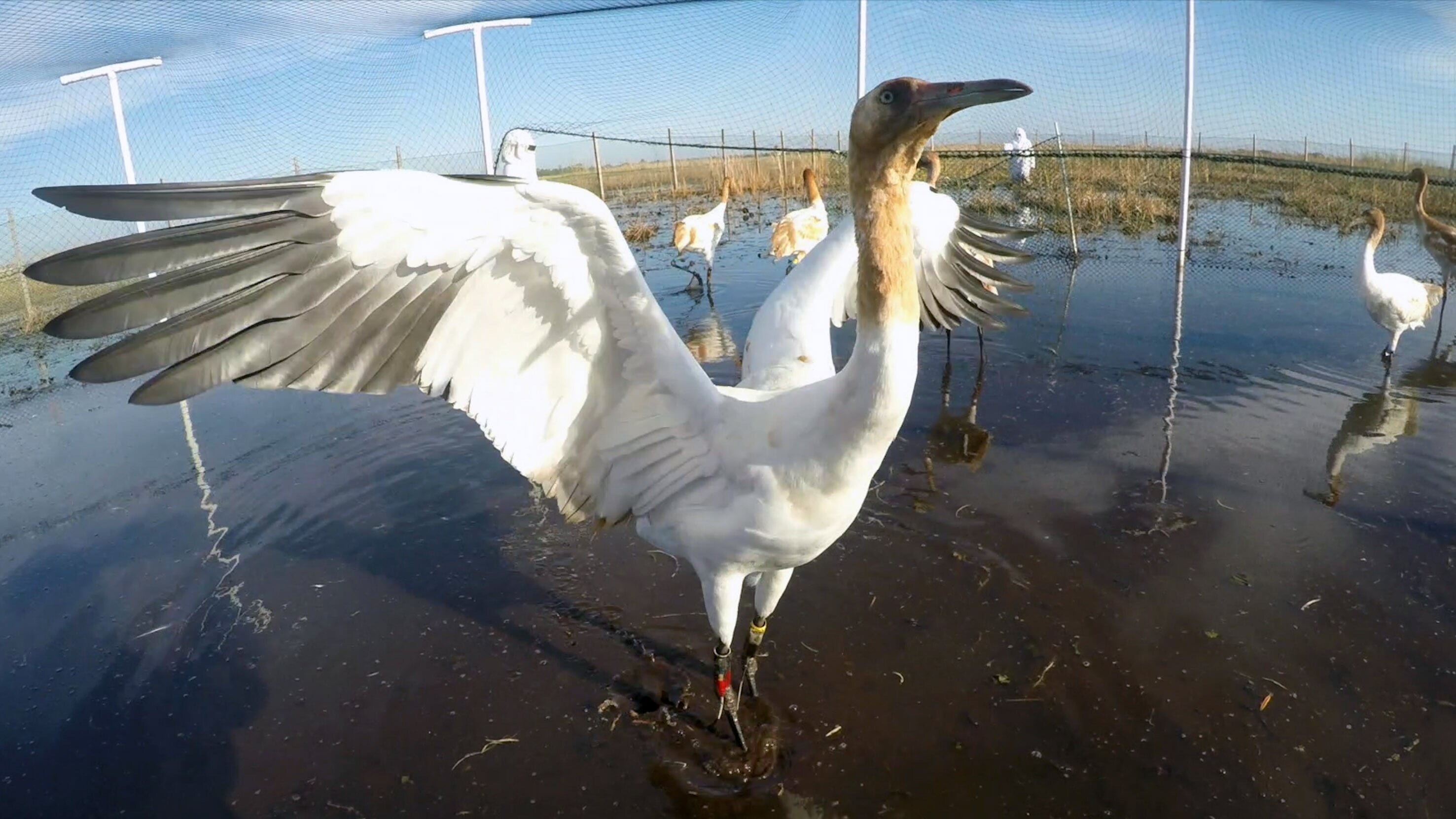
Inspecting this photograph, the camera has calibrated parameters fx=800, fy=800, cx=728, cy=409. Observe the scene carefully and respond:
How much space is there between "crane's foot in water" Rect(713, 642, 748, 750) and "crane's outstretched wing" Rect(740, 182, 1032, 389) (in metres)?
1.06

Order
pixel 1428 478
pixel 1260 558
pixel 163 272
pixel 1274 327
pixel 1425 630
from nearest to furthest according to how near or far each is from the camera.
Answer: pixel 163 272, pixel 1425 630, pixel 1260 558, pixel 1428 478, pixel 1274 327

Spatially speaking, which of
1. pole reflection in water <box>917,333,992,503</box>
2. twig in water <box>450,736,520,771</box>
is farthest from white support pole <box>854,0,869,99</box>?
twig in water <box>450,736,520,771</box>

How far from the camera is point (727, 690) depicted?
9.86 ft

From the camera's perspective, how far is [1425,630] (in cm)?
326

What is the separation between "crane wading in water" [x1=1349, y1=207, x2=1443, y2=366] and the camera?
6.38 metres

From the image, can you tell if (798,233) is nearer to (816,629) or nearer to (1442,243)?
(1442,243)

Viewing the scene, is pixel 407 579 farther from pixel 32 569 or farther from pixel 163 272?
pixel 163 272

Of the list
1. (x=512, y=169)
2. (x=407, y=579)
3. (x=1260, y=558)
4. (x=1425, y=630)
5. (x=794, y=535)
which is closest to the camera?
(x=794, y=535)

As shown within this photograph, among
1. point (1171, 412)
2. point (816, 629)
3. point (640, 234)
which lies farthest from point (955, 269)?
point (640, 234)

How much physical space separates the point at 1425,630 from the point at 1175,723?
130 cm

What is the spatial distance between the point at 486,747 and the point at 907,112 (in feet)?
8.55

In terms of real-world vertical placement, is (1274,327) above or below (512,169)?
below

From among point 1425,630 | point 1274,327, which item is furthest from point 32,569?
point 1274,327

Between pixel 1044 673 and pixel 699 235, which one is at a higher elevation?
pixel 699 235
